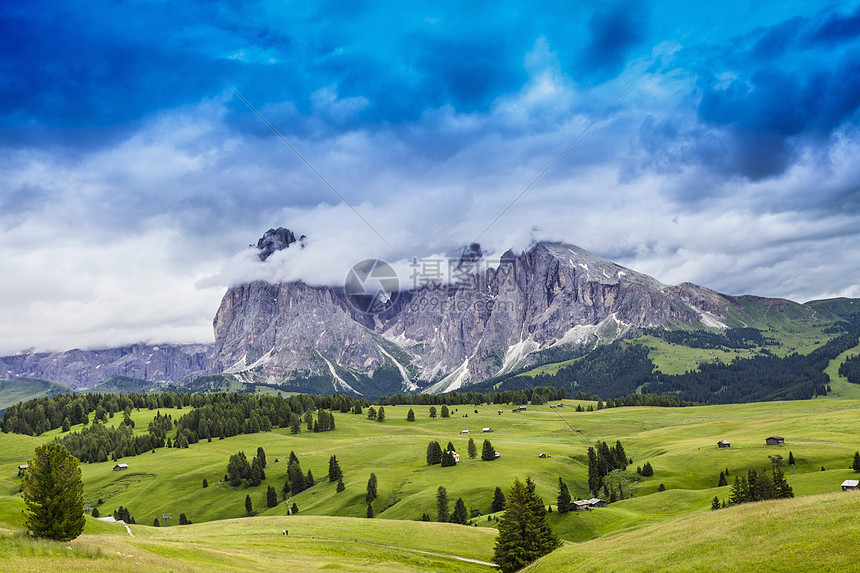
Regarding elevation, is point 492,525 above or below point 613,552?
below

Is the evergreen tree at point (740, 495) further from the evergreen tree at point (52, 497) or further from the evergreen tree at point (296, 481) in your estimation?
the evergreen tree at point (296, 481)

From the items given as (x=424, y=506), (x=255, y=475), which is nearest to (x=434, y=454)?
(x=424, y=506)

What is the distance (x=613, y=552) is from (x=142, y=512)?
482 ft

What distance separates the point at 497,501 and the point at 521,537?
51447 mm

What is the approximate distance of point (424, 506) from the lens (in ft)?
391

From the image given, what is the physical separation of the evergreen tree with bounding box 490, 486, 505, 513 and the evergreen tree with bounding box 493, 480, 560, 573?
46698mm

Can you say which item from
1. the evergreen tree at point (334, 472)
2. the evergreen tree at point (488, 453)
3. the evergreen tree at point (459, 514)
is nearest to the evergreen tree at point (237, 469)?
the evergreen tree at point (334, 472)

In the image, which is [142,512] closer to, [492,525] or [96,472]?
[96,472]

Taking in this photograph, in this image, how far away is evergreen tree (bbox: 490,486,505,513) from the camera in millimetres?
114812

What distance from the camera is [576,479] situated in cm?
14100

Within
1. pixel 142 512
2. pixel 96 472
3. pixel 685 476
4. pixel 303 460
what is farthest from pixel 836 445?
pixel 96 472

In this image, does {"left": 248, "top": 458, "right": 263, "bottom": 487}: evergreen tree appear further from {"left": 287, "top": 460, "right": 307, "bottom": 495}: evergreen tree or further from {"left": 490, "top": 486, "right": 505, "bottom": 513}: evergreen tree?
{"left": 490, "top": 486, "right": 505, "bottom": 513}: evergreen tree

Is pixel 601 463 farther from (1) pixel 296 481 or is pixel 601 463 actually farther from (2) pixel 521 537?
(1) pixel 296 481

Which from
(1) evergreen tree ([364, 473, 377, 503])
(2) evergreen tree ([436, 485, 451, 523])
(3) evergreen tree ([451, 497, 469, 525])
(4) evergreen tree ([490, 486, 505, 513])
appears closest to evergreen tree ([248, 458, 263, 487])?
(1) evergreen tree ([364, 473, 377, 503])
